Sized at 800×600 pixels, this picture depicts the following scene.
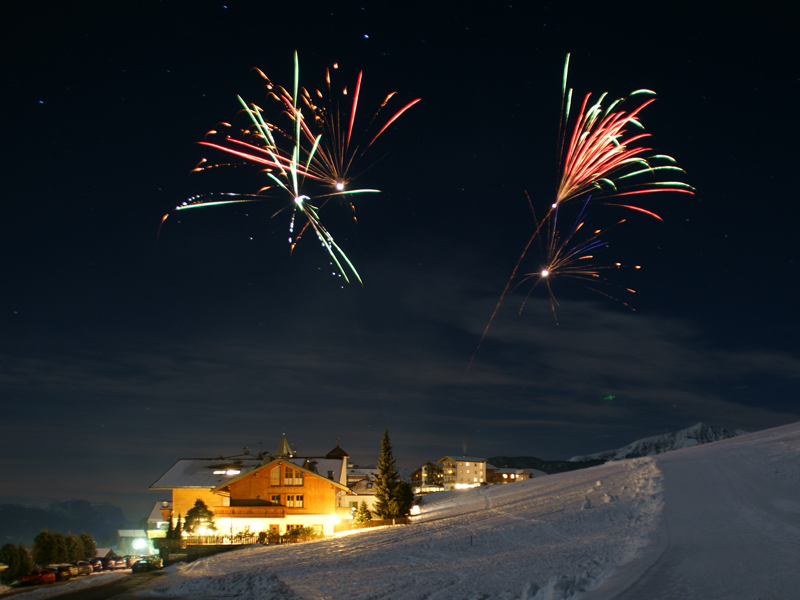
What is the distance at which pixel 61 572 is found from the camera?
39.5 metres

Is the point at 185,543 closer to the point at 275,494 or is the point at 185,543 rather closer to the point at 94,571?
the point at 275,494

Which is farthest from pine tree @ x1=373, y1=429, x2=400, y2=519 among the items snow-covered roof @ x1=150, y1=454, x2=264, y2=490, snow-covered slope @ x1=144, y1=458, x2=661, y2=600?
snow-covered slope @ x1=144, y1=458, x2=661, y2=600

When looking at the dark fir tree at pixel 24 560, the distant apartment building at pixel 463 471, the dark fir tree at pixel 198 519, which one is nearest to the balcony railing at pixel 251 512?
the dark fir tree at pixel 198 519

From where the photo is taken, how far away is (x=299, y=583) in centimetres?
2002

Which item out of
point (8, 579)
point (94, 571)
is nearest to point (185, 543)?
point (94, 571)

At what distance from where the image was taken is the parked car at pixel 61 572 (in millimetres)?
39000

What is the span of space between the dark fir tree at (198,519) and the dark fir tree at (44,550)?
749 inches

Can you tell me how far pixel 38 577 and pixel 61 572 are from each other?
2253 mm

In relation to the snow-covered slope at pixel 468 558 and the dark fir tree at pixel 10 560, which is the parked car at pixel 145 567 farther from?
the dark fir tree at pixel 10 560

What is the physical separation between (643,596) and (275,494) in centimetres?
4396

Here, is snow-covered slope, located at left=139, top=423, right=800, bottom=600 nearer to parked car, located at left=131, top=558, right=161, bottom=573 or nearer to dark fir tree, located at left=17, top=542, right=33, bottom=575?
parked car, located at left=131, top=558, right=161, bottom=573

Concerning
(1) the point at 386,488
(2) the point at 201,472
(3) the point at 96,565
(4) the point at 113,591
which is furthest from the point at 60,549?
(4) the point at 113,591

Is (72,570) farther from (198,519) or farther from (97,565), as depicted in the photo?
(198,519)

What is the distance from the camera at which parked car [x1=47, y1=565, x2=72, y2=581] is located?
39000 millimetres
